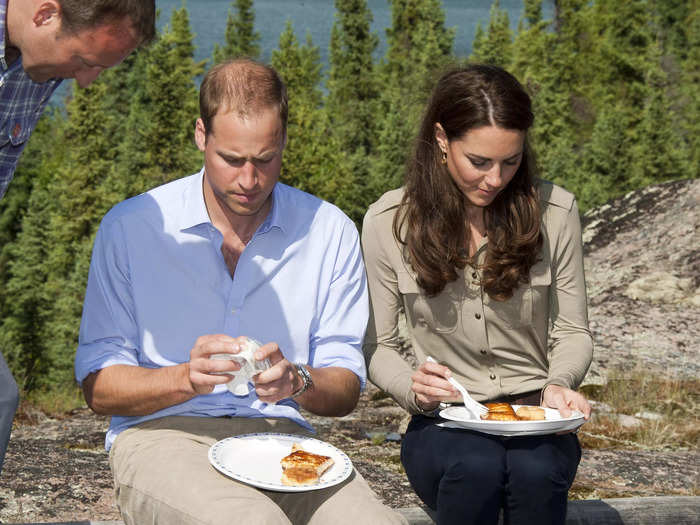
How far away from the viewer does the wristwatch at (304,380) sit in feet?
9.31

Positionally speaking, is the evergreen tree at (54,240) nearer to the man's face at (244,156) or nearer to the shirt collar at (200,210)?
the shirt collar at (200,210)

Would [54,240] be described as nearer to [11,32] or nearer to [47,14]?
[11,32]

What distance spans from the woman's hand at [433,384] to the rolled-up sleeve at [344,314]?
201 millimetres

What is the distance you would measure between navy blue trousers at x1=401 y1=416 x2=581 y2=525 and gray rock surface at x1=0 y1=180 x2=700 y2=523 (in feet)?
3.36

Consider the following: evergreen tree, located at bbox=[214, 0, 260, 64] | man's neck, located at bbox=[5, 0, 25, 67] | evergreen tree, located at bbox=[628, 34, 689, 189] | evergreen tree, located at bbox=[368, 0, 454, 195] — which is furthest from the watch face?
evergreen tree, located at bbox=[214, 0, 260, 64]

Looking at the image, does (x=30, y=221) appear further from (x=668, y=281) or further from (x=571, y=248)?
(x=571, y=248)

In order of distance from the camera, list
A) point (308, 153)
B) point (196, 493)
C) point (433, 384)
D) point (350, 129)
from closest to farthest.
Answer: point (196, 493), point (433, 384), point (308, 153), point (350, 129)

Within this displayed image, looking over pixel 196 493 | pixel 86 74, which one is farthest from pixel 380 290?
pixel 86 74

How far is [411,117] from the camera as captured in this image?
44.4m

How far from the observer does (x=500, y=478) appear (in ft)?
9.73

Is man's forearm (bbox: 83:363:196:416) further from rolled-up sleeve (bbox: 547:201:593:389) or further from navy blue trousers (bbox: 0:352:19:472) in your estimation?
rolled-up sleeve (bbox: 547:201:593:389)

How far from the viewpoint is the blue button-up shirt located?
3.01 meters

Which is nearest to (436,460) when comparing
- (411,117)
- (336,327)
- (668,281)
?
(336,327)

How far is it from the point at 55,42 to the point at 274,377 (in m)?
1.24
